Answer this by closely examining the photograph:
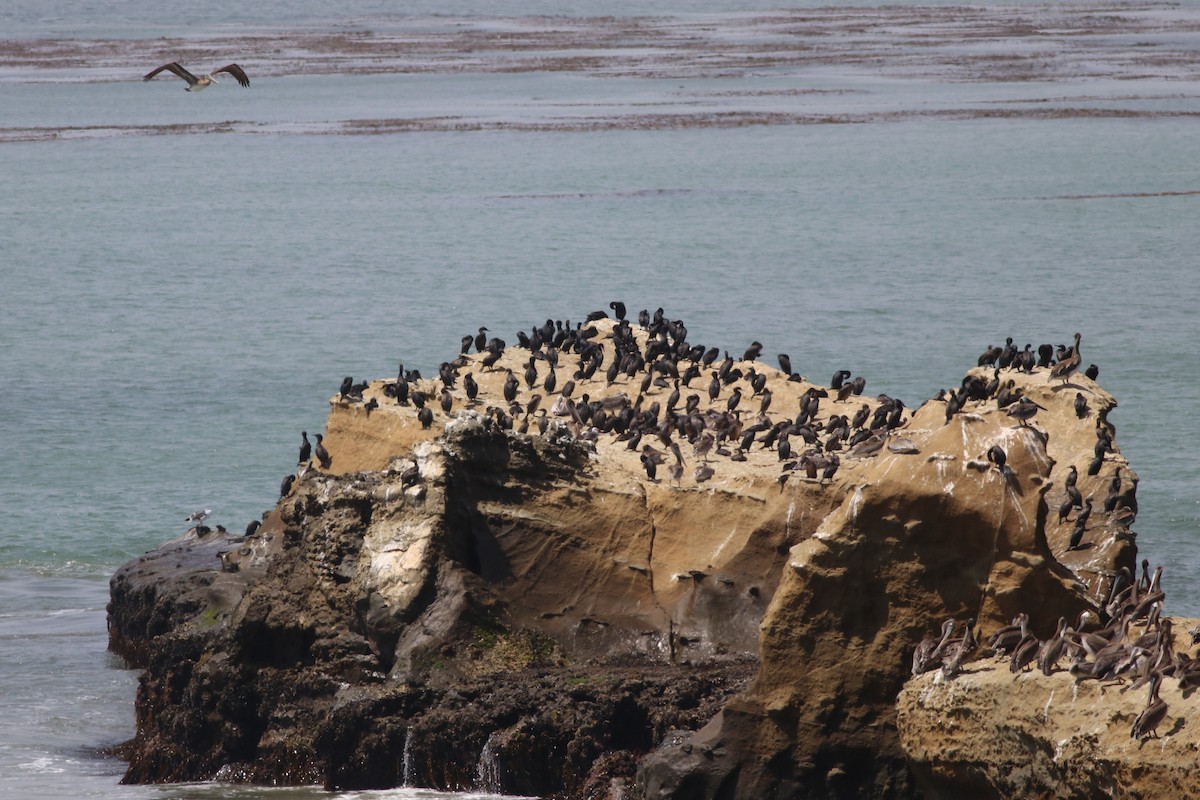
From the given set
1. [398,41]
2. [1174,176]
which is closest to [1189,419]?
[1174,176]

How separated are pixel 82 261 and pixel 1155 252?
35.0 meters

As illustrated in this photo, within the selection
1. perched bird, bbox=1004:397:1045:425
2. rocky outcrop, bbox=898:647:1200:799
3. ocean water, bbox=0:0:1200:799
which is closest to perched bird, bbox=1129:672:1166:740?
rocky outcrop, bbox=898:647:1200:799

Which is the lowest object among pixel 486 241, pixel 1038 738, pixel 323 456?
pixel 486 241

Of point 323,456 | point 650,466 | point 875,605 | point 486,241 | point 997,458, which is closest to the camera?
point 997,458

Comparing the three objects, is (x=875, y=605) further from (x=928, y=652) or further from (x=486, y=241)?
(x=486, y=241)

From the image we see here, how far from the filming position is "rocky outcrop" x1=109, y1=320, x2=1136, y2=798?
17.2 metres

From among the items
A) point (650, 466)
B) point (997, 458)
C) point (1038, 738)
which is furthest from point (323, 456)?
point (1038, 738)

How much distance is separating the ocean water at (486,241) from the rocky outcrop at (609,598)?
1.72 meters

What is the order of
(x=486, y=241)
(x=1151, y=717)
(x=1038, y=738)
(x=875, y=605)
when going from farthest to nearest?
(x=486, y=241) < (x=875, y=605) < (x=1038, y=738) < (x=1151, y=717)

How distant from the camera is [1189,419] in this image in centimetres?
4069

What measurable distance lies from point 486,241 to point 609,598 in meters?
45.5

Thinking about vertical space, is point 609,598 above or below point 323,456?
below

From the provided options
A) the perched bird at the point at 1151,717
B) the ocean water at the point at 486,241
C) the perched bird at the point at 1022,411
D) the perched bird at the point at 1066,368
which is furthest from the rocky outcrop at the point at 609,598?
the perched bird at the point at 1151,717

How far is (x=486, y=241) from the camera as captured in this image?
66.1m
